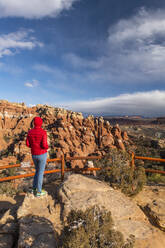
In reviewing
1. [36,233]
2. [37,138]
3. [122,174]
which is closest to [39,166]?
[37,138]

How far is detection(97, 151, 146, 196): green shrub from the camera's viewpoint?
5656 millimetres

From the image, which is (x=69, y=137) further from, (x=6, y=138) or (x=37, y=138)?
(x=37, y=138)

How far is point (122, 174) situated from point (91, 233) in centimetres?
314

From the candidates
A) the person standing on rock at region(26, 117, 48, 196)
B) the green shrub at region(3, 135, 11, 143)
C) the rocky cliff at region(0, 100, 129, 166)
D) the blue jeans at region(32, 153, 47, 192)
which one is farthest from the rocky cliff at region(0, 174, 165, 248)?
the green shrub at region(3, 135, 11, 143)

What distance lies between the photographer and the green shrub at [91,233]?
269 centimetres

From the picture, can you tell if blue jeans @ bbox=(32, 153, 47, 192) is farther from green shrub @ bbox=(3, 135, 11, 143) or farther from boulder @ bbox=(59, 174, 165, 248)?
green shrub @ bbox=(3, 135, 11, 143)

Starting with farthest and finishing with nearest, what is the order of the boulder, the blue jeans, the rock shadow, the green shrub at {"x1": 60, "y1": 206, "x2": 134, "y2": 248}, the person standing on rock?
the blue jeans → the person standing on rock → the boulder → the rock shadow → the green shrub at {"x1": 60, "y1": 206, "x2": 134, "y2": 248}

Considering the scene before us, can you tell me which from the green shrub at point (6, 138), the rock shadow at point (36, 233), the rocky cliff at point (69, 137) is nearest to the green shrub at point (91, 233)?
the rock shadow at point (36, 233)

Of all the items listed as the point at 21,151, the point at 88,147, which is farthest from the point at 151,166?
the point at 21,151

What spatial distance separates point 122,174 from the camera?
5.82 m

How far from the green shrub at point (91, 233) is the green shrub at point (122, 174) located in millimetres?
2478

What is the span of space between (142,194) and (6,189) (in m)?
5.76

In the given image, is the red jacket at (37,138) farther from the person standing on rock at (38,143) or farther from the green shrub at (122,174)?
the green shrub at (122,174)

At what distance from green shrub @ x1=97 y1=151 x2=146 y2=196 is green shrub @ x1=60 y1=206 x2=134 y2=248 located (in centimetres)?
248
